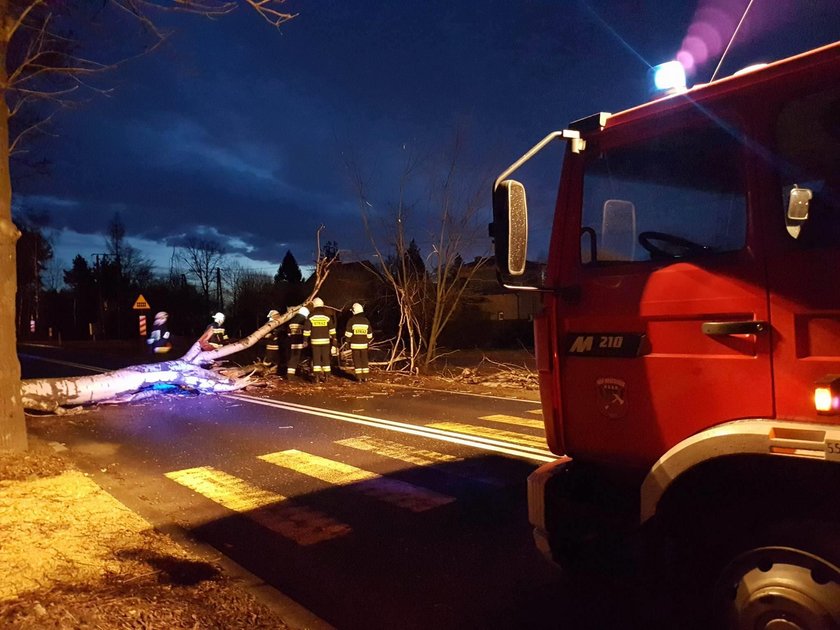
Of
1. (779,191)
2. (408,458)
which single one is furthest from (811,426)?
(408,458)

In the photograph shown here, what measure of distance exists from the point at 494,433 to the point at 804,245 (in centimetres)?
654

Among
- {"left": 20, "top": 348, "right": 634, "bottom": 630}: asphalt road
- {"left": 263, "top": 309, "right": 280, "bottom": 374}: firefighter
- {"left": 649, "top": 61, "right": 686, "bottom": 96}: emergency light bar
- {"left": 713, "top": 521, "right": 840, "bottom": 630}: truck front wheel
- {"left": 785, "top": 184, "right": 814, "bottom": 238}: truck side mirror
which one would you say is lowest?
{"left": 20, "top": 348, "right": 634, "bottom": 630}: asphalt road

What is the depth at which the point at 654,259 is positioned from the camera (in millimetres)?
2893

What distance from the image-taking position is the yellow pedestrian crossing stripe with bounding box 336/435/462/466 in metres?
7.28

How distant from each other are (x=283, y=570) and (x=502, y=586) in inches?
58.1

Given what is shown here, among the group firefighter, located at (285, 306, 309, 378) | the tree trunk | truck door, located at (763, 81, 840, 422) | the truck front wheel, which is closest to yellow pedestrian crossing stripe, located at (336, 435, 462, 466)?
the tree trunk

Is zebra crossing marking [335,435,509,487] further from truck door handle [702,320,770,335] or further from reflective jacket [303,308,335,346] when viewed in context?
reflective jacket [303,308,335,346]

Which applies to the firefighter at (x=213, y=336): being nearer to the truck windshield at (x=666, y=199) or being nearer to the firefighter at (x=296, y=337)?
the firefighter at (x=296, y=337)

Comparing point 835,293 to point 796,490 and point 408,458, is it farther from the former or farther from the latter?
point 408,458

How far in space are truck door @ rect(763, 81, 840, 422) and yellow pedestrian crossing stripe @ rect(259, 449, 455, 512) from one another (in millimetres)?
3757

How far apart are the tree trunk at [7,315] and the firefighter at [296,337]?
8.41 metres

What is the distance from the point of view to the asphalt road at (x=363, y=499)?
3.91 metres

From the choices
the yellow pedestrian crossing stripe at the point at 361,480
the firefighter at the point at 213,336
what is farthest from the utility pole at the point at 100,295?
the yellow pedestrian crossing stripe at the point at 361,480

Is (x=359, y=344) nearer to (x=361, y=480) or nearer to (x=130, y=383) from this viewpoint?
(x=130, y=383)
